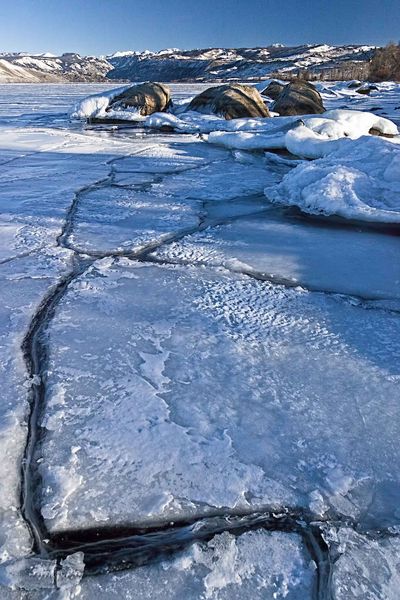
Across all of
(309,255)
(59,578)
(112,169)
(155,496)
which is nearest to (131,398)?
(155,496)

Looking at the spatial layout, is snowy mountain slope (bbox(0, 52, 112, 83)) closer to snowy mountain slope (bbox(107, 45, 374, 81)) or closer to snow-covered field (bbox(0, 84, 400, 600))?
snowy mountain slope (bbox(107, 45, 374, 81))

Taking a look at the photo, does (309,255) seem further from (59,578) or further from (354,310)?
(59,578)

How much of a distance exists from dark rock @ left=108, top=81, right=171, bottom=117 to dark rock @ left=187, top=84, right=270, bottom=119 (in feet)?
3.51

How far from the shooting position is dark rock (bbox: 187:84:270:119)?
24.9 ft

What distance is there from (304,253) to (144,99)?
300 inches

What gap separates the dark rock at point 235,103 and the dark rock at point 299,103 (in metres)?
0.79

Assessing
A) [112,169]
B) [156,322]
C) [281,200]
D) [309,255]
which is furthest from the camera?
[112,169]

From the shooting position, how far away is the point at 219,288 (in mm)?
1484

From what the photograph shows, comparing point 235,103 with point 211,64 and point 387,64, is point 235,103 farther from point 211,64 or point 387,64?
point 211,64

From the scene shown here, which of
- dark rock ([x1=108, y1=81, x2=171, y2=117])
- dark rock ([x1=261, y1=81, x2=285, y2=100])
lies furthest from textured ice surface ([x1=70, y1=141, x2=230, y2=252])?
dark rock ([x1=261, y1=81, x2=285, y2=100])

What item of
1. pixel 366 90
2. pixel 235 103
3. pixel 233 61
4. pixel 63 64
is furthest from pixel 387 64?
pixel 63 64

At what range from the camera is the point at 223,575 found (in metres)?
0.61

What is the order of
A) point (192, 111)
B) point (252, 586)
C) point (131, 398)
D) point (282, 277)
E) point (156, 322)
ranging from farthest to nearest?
1. point (192, 111)
2. point (282, 277)
3. point (156, 322)
4. point (131, 398)
5. point (252, 586)

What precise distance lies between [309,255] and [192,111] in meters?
7.62
